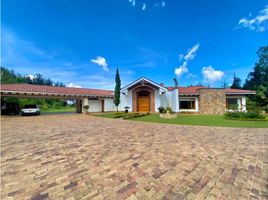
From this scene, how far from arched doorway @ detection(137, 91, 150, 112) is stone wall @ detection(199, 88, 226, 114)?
25.8 ft

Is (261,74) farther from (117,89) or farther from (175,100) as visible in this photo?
(117,89)

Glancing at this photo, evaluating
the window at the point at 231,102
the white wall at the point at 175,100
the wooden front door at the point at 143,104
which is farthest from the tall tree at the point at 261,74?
the wooden front door at the point at 143,104

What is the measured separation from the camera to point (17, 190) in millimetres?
2443

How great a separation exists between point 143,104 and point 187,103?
6.92 m

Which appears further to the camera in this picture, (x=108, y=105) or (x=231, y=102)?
(x=108, y=105)

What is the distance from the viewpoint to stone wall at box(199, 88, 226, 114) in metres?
19.1

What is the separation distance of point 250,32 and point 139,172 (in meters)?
19.6

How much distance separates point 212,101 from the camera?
19297 mm

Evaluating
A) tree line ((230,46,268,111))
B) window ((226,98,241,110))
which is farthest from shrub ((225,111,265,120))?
tree line ((230,46,268,111))

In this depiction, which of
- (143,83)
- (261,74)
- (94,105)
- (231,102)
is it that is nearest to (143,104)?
(143,83)

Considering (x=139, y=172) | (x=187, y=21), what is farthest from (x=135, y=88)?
(x=139, y=172)

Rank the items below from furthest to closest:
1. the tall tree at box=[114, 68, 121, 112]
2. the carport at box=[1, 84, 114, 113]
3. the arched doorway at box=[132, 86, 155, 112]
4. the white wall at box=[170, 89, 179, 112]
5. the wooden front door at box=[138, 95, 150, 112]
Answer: the wooden front door at box=[138, 95, 150, 112] → the arched doorway at box=[132, 86, 155, 112] → the tall tree at box=[114, 68, 121, 112] → the white wall at box=[170, 89, 179, 112] → the carport at box=[1, 84, 114, 113]

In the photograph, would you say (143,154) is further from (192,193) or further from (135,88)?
A: (135,88)

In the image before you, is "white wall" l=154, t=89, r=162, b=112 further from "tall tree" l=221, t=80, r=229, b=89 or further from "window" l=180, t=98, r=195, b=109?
"tall tree" l=221, t=80, r=229, b=89
